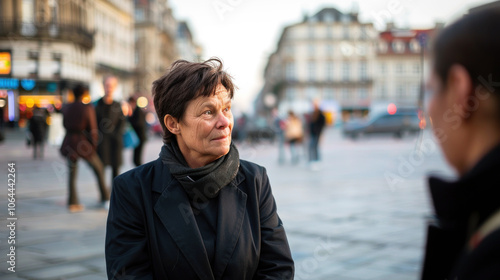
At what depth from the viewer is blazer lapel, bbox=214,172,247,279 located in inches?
84.3

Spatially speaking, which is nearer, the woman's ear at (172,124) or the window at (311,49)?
the woman's ear at (172,124)

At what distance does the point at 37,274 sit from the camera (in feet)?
13.4

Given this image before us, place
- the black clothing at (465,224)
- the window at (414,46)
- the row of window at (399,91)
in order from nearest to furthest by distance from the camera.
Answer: the black clothing at (465,224)
the row of window at (399,91)
the window at (414,46)

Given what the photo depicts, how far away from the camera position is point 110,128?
771cm

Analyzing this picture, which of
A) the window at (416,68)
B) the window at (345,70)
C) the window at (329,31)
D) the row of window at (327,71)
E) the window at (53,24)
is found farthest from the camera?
the row of window at (327,71)

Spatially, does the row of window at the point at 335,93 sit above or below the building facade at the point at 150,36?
below

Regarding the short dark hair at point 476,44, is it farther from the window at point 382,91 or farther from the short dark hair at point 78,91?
the window at point 382,91

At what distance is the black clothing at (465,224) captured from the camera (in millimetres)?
842

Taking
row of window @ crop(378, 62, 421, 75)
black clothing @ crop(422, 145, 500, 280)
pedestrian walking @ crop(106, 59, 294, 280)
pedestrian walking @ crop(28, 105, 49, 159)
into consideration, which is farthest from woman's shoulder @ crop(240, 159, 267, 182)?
row of window @ crop(378, 62, 421, 75)

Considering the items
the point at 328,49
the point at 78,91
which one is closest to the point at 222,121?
the point at 78,91

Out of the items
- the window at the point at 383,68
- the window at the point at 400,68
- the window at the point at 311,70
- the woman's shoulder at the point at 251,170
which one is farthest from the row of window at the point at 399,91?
the woman's shoulder at the point at 251,170

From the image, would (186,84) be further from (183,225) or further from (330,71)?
(330,71)

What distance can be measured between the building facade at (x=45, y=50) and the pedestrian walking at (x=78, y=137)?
71.9ft

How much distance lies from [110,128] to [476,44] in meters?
7.21
